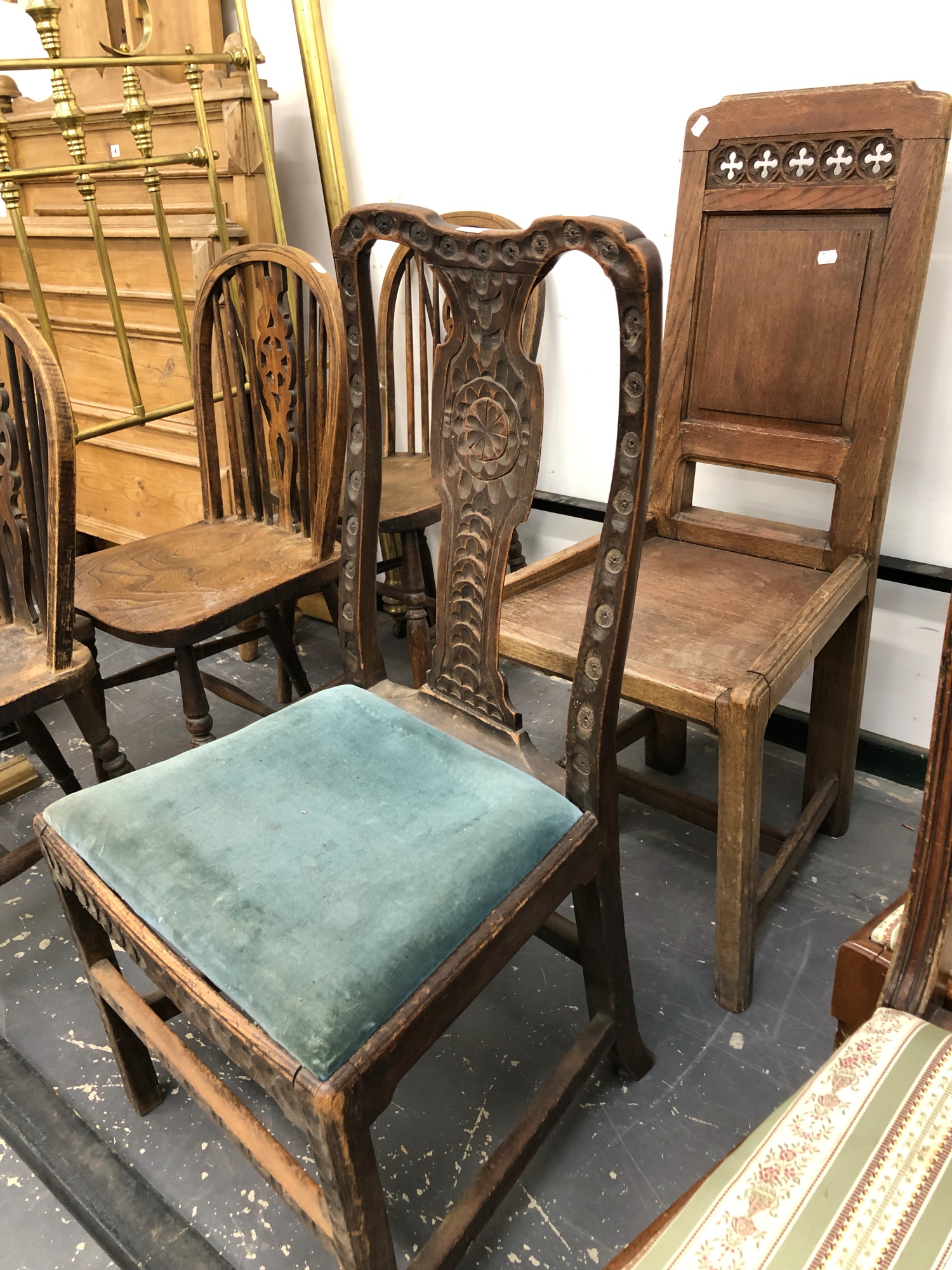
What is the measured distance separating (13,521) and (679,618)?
1.05 meters

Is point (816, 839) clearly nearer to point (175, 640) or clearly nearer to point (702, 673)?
point (702, 673)

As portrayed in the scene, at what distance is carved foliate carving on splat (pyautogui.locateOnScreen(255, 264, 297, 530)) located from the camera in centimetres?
162

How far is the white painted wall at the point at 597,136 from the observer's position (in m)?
1.43

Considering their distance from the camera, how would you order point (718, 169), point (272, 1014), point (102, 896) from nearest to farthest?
point (272, 1014), point (102, 896), point (718, 169)

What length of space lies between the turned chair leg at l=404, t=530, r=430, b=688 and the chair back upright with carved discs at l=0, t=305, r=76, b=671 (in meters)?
0.74

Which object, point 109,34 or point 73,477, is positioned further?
point 109,34

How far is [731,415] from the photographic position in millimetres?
1467

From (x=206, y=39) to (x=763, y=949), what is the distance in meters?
2.27

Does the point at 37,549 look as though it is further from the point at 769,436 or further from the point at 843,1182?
the point at 843,1182

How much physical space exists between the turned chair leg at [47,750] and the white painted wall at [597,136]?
1191 millimetres

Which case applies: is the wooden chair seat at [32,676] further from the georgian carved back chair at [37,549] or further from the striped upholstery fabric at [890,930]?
the striped upholstery fabric at [890,930]

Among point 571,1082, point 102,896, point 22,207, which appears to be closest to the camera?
point 102,896

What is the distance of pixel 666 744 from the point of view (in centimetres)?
183

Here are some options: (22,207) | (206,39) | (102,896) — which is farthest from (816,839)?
(22,207)
